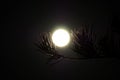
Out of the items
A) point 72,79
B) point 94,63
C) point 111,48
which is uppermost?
point 111,48

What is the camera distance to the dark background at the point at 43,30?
1466mm

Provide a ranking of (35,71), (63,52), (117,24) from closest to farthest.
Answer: (117,24), (63,52), (35,71)

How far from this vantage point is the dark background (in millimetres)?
1466

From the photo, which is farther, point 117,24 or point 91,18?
point 91,18

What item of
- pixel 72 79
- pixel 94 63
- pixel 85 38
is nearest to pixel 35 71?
pixel 72 79

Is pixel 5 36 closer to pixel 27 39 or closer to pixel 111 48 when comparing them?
pixel 27 39

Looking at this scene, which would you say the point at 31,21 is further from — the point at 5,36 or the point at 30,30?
the point at 5,36

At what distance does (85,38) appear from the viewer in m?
0.62

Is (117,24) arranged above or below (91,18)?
below

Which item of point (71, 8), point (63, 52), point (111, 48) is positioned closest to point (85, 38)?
point (111, 48)

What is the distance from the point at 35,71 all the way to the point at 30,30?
12.8 inches

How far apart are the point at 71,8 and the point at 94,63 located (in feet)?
1.50

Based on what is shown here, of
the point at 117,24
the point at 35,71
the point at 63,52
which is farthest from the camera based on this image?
Answer: the point at 35,71

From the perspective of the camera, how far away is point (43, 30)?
4.99 feet
